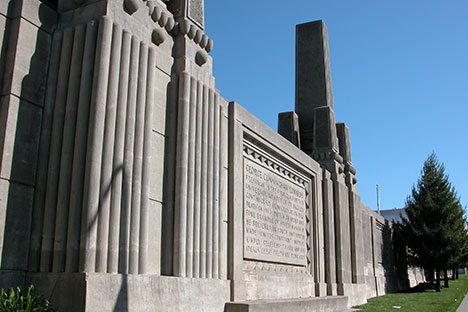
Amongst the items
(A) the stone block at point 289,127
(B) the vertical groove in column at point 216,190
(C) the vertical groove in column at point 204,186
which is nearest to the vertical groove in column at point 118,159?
(C) the vertical groove in column at point 204,186

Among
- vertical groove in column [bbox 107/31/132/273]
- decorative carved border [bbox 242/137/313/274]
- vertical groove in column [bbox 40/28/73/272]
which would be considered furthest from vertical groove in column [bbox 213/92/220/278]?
vertical groove in column [bbox 40/28/73/272]

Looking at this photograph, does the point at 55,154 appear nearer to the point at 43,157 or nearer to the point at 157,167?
the point at 43,157

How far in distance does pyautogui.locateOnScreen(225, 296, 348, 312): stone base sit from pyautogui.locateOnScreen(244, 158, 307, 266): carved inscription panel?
122 centimetres

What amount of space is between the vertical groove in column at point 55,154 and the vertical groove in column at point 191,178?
2.45 metres

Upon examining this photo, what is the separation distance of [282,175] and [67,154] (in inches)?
325

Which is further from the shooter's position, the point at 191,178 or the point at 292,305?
the point at 292,305

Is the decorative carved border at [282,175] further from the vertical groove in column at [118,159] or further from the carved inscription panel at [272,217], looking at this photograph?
the vertical groove in column at [118,159]

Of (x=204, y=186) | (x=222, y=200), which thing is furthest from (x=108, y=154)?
(x=222, y=200)

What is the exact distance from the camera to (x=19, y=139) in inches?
252

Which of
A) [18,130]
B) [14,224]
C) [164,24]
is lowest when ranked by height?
[14,224]

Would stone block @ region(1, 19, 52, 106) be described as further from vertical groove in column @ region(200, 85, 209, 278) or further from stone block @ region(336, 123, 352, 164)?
stone block @ region(336, 123, 352, 164)

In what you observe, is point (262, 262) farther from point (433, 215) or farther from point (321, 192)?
point (433, 215)

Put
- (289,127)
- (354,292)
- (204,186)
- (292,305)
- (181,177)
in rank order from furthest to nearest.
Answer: (289,127), (354,292), (292,305), (204,186), (181,177)

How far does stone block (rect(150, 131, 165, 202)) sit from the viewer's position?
7.89 metres
